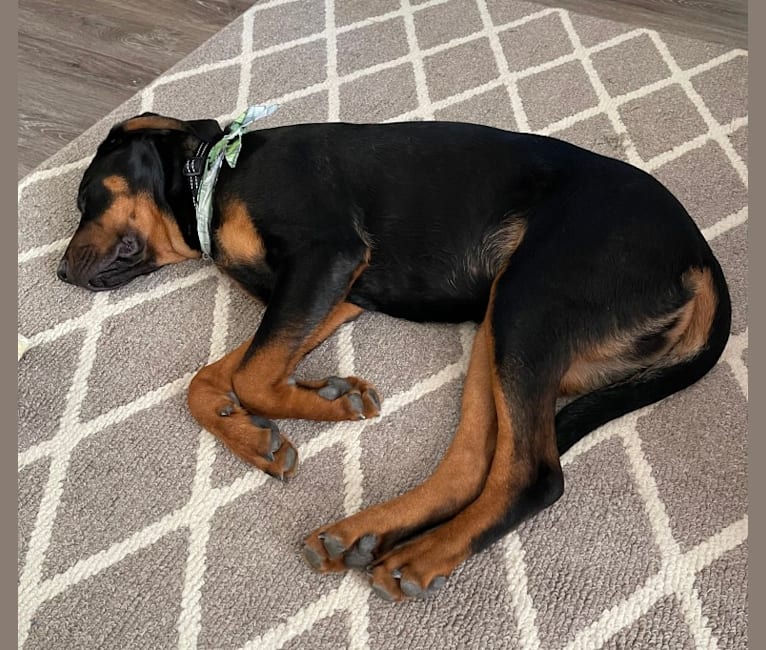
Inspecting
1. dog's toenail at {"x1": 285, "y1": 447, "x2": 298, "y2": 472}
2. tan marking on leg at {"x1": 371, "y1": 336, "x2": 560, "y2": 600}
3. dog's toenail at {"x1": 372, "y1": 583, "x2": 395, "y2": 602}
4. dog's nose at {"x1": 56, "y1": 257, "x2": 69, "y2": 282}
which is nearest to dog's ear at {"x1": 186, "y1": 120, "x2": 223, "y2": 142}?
dog's nose at {"x1": 56, "y1": 257, "x2": 69, "y2": 282}

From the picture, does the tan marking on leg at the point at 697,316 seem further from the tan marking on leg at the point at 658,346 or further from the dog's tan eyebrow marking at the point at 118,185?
the dog's tan eyebrow marking at the point at 118,185

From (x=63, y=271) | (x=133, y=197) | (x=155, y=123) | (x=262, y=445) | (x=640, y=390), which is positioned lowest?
(x=640, y=390)

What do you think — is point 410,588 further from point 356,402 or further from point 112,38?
point 112,38

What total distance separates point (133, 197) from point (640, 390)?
4.82 ft

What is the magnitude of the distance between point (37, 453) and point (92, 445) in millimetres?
141

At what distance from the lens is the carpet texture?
162cm

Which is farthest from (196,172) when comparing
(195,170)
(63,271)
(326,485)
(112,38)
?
(112,38)

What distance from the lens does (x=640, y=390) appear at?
1839 millimetres

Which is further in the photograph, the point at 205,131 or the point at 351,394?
the point at 205,131

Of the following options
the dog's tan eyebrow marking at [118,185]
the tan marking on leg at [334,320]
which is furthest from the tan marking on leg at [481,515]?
the dog's tan eyebrow marking at [118,185]

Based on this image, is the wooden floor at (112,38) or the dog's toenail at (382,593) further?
the wooden floor at (112,38)

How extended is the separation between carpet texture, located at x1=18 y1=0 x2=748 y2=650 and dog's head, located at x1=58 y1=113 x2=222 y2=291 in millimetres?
152

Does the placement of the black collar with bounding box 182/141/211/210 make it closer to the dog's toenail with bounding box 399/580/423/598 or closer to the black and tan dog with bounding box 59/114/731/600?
the black and tan dog with bounding box 59/114/731/600

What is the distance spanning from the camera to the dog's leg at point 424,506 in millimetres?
1638
